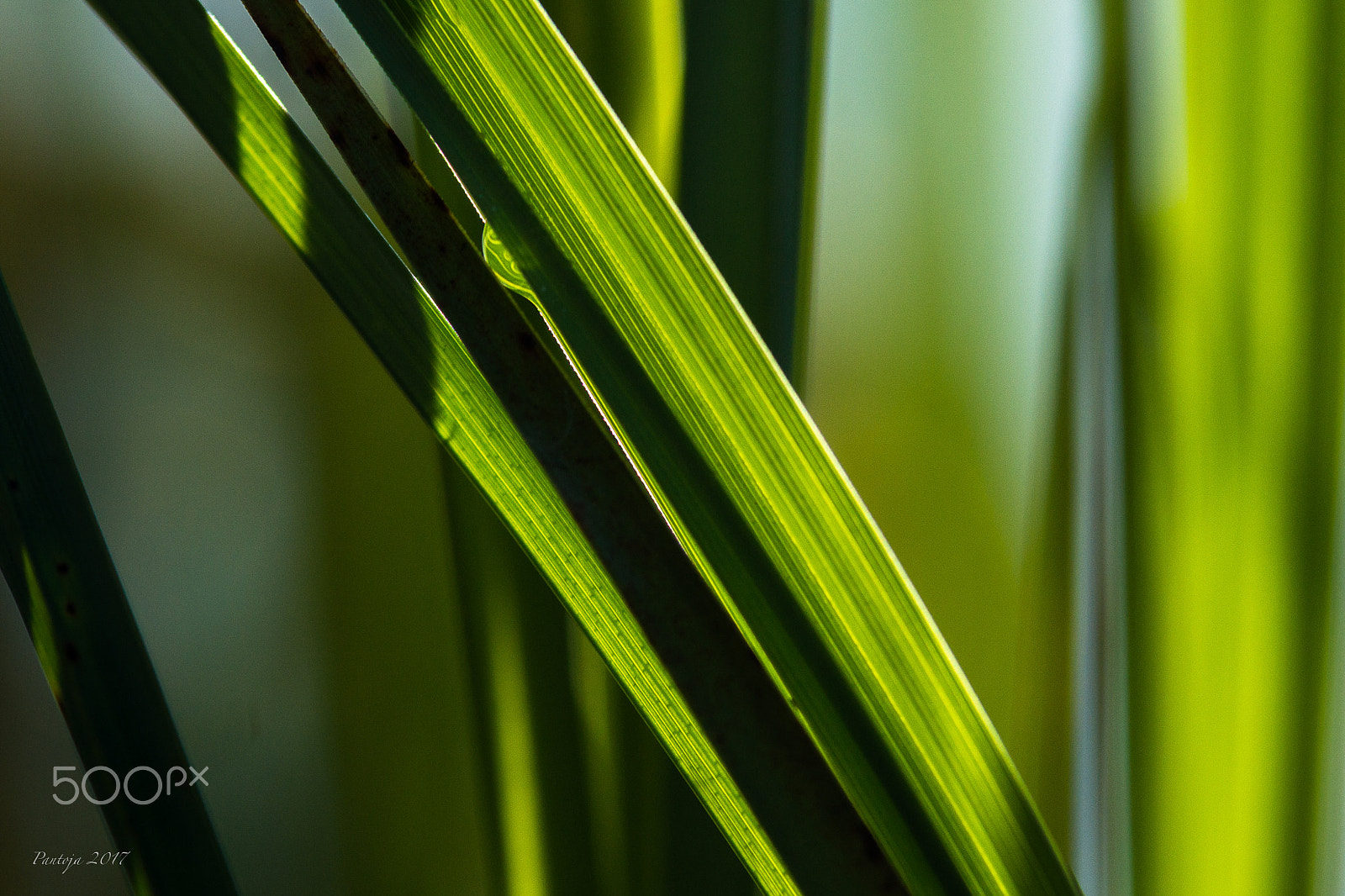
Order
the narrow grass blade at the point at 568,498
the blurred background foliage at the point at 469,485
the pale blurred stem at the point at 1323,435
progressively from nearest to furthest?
the narrow grass blade at the point at 568,498, the pale blurred stem at the point at 1323,435, the blurred background foliage at the point at 469,485

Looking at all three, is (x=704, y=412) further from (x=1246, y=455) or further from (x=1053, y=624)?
(x=1053, y=624)

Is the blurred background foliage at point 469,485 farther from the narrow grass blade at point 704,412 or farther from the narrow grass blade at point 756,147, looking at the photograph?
the narrow grass blade at point 704,412

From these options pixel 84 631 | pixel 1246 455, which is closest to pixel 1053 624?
pixel 1246 455

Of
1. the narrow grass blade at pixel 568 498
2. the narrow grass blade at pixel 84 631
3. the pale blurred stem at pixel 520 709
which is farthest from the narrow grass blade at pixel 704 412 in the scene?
the pale blurred stem at pixel 520 709

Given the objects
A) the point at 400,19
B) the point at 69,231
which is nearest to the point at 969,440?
the point at 400,19

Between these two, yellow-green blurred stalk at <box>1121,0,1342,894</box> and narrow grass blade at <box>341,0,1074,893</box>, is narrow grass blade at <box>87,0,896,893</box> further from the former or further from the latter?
yellow-green blurred stalk at <box>1121,0,1342,894</box>

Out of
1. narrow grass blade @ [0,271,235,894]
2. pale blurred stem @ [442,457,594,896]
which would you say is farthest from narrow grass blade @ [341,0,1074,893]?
pale blurred stem @ [442,457,594,896]
